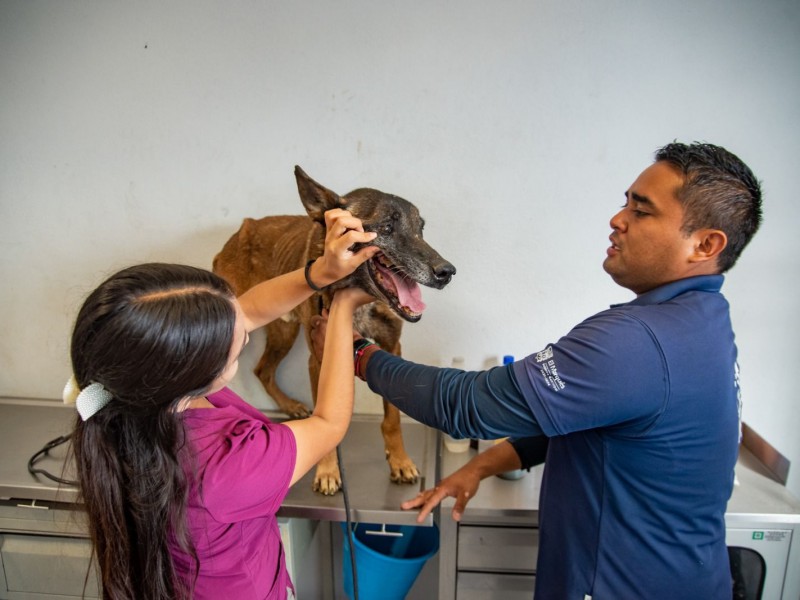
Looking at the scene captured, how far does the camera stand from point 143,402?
1.06 meters

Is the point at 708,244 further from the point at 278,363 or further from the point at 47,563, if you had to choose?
the point at 47,563

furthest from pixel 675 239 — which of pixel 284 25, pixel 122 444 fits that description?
pixel 284 25

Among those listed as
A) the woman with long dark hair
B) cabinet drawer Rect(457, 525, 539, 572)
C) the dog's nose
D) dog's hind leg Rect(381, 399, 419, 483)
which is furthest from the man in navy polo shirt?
dog's hind leg Rect(381, 399, 419, 483)

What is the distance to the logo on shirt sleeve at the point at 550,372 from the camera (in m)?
1.12

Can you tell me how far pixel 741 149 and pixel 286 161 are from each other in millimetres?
1826

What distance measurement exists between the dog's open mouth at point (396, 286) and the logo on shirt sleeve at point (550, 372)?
0.39 m

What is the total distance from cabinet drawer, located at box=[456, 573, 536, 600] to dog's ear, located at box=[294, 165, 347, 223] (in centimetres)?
137

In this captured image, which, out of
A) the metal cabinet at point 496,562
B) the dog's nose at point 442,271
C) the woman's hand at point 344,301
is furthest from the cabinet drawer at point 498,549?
the dog's nose at point 442,271

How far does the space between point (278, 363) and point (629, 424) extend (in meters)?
1.70

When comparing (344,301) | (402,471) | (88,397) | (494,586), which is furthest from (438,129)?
(494,586)

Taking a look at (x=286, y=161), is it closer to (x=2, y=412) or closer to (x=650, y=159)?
(x=650, y=159)

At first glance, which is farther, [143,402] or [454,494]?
[454,494]

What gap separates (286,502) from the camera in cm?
182

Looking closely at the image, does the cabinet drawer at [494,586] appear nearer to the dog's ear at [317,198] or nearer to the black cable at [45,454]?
the dog's ear at [317,198]
